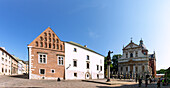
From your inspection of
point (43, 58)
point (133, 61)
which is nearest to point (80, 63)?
point (43, 58)

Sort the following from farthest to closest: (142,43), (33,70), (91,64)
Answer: (142,43)
(91,64)
(33,70)

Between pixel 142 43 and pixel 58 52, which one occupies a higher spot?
pixel 142 43

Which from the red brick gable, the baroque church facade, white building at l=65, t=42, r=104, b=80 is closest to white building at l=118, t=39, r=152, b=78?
the baroque church facade

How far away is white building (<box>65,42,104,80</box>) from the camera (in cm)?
3359

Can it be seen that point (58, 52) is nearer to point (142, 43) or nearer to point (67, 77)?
point (67, 77)

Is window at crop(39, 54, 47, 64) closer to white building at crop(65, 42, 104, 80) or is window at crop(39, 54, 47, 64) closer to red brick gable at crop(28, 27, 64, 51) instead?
red brick gable at crop(28, 27, 64, 51)

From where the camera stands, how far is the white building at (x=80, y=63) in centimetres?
3359

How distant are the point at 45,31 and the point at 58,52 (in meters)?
5.71

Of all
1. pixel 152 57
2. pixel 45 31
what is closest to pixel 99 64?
pixel 45 31

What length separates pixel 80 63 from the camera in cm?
3719

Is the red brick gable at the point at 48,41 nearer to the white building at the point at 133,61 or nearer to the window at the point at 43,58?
the window at the point at 43,58

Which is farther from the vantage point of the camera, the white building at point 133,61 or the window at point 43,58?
the white building at point 133,61

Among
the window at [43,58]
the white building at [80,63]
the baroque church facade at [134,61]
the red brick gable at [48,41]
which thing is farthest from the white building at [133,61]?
the window at [43,58]

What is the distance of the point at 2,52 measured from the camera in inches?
1657
